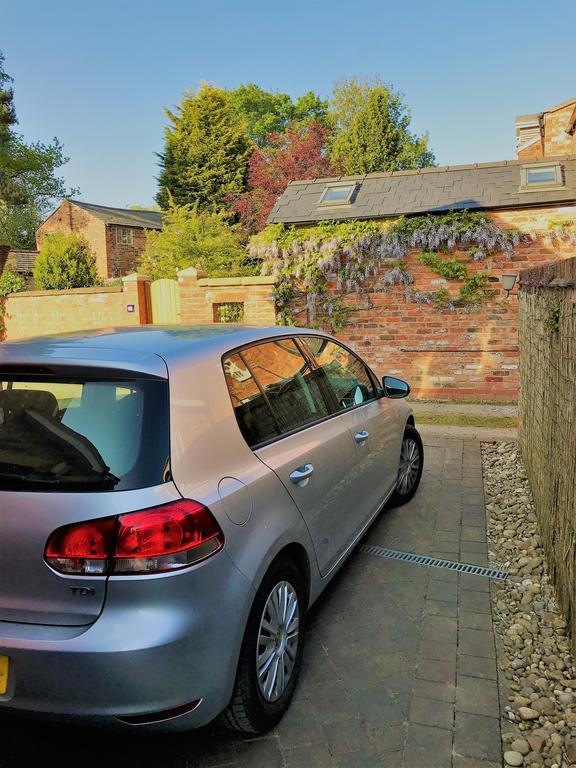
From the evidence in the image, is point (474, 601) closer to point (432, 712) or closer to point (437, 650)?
point (437, 650)

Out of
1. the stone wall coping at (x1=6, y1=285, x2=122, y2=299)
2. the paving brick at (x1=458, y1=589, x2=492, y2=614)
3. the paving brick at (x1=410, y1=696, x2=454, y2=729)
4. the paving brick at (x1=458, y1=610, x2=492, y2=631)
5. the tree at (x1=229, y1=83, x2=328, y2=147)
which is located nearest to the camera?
the paving brick at (x1=410, y1=696, x2=454, y2=729)

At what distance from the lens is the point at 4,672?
5.87ft

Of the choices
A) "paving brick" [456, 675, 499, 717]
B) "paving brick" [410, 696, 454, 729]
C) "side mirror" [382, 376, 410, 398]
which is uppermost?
"side mirror" [382, 376, 410, 398]

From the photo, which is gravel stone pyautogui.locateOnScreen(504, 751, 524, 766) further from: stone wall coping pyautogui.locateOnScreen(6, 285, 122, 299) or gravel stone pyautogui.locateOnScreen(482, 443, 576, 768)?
stone wall coping pyautogui.locateOnScreen(6, 285, 122, 299)

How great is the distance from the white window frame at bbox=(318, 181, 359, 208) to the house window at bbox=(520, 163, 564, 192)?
Result: 3.05 m

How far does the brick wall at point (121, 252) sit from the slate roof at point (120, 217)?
0.36 meters

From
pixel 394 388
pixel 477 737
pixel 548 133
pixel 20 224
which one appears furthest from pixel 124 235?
pixel 477 737

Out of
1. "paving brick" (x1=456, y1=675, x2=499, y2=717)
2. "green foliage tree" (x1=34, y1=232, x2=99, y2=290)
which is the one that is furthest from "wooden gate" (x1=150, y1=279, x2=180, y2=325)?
"green foliage tree" (x1=34, y1=232, x2=99, y2=290)

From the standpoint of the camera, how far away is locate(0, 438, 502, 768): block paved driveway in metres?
2.15

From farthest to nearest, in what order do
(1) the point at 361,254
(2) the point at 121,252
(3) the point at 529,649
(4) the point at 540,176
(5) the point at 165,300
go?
1. (2) the point at 121,252
2. (5) the point at 165,300
3. (1) the point at 361,254
4. (4) the point at 540,176
5. (3) the point at 529,649

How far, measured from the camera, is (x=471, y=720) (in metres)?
2.31

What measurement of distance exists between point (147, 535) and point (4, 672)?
2.07 feet

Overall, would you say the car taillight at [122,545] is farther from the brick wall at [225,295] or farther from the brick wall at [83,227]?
the brick wall at [83,227]

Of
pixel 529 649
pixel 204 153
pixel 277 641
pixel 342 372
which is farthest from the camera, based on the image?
pixel 204 153
